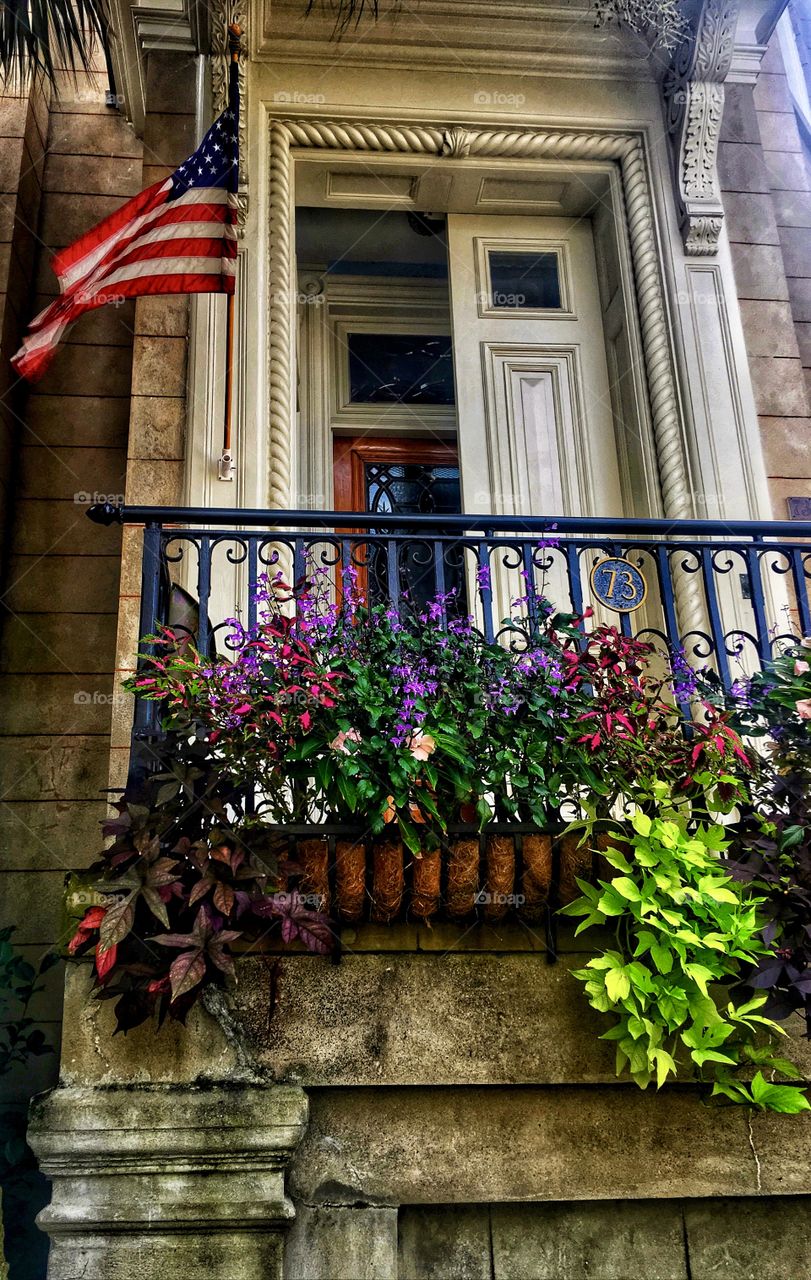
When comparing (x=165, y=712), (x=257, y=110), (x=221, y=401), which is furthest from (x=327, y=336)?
(x=165, y=712)

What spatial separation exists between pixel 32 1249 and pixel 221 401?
3.77m

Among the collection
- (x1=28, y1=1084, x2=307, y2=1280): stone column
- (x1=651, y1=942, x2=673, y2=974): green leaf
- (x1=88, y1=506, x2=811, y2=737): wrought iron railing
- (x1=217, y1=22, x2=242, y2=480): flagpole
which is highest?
(x1=217, y1=22, x2=242, y2=480): flagpole

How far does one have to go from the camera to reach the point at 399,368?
293 inches

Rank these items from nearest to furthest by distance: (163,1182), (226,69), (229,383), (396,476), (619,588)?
(163,1182) < (619,588) < (229,383) < (226,69) < (396,476)

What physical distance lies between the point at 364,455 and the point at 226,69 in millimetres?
2421

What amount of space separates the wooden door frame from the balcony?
5.59ft

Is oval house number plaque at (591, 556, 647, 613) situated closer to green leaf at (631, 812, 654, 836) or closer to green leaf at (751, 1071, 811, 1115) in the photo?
green leaf at (631, 812, 654, 836)

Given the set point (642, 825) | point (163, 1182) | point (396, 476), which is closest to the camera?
point (163, 1182)

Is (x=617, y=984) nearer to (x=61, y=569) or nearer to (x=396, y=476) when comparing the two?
(x=61, y=569)

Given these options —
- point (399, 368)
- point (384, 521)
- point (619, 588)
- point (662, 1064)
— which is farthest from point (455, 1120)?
point (399, 368)

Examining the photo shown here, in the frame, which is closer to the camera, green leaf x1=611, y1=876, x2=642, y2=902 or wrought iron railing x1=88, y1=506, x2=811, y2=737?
green leaf x1=611, y1=876, x2=642, y2=902

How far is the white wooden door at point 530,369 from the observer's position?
5.91m

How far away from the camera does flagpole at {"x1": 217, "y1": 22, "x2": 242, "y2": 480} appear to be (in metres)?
5.10

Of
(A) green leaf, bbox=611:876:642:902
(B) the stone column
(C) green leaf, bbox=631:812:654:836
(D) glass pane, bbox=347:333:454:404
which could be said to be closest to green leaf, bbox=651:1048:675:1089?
(A) green leaf, bbox=611:876:642:902
